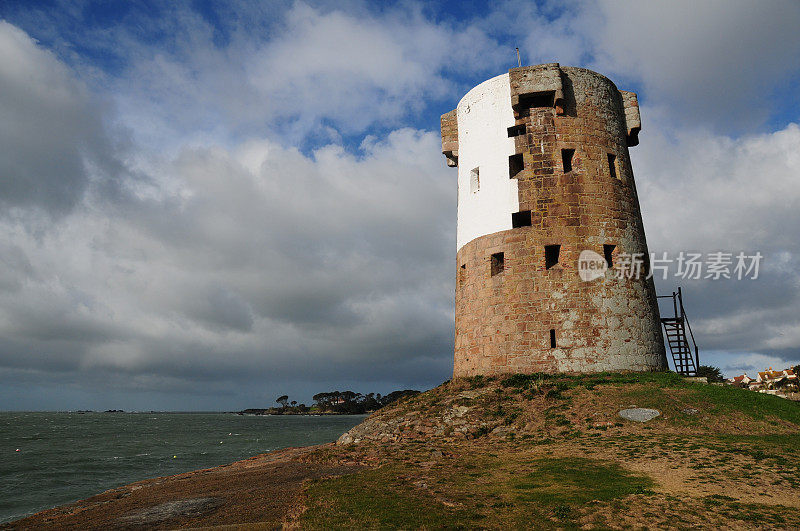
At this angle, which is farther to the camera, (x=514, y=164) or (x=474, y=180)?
(x=474, y=180)

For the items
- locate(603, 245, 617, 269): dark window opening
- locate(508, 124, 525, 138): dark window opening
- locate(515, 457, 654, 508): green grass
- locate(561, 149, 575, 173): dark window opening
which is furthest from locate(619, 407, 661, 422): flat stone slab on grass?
locate(508, 124, 525, 138): dark window opening

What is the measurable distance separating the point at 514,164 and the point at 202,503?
58.4ft

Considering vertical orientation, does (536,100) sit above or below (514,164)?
above

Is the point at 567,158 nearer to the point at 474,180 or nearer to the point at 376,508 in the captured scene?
the point at 474,180

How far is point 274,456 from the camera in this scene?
60.7 ft

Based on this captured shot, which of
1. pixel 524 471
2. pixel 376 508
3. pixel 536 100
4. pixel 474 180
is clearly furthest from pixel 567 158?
pixel 376 508

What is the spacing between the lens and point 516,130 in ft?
74.9

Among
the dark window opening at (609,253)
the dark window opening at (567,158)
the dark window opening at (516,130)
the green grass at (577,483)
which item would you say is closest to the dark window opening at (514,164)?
the dark window opening at (516,130)

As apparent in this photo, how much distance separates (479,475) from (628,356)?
450 inches

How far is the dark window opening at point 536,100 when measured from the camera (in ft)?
74.0

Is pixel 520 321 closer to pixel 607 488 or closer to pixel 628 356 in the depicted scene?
pixel 628 356

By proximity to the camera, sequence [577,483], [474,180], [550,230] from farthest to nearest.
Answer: [474,180] → [550,230] → [577,483]

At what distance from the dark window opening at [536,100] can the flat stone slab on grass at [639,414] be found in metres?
13.8

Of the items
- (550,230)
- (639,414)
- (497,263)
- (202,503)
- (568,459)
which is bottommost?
(202,503)
